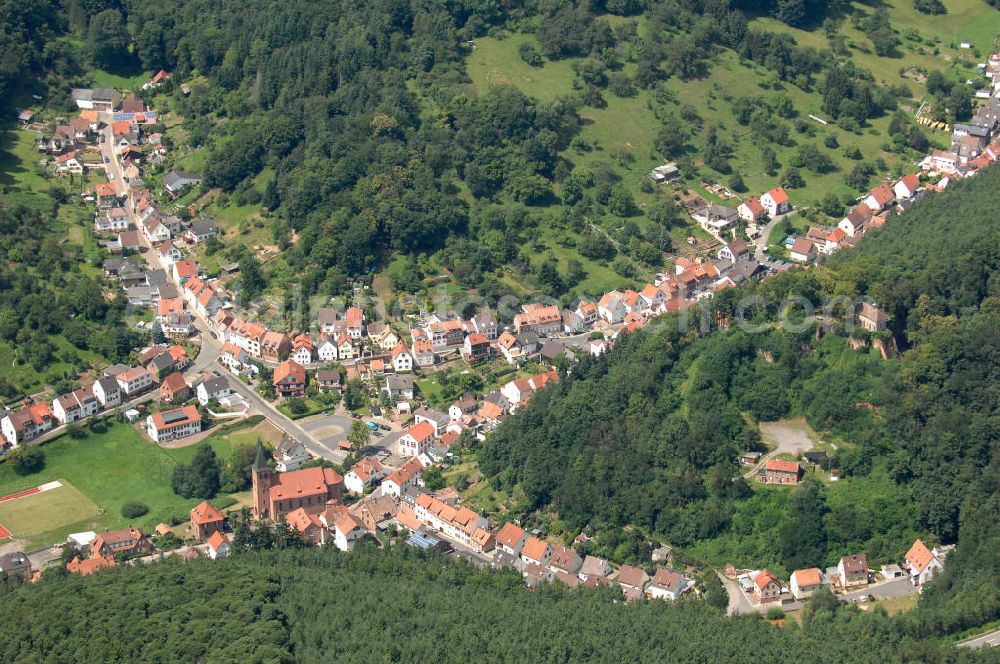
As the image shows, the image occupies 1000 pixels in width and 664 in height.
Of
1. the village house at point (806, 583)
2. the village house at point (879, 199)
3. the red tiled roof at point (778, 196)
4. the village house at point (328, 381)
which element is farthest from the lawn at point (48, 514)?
the village house at point (879, 199)

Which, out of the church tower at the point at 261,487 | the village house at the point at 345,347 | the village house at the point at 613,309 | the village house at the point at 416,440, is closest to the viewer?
the church tower at the point at 261,487

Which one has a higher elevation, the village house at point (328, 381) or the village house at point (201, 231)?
the village house at point (201, 231)

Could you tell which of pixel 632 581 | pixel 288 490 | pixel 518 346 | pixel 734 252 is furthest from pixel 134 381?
pixel 734 252

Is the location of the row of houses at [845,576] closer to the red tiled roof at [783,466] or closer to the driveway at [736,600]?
the driveway at [736,600]

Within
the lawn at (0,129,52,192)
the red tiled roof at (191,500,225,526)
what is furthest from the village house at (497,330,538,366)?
the lawn at (0,129,52,192)

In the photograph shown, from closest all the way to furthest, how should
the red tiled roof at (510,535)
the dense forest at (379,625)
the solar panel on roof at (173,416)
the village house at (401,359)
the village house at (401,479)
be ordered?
the dense forest at (379,625), the red tiled roof at (510,535), the village house at (401,479), the solar panel on roof at (173,416), the village house at (401,359)

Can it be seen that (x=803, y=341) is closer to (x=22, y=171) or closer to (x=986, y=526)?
(x=986, y=526)
